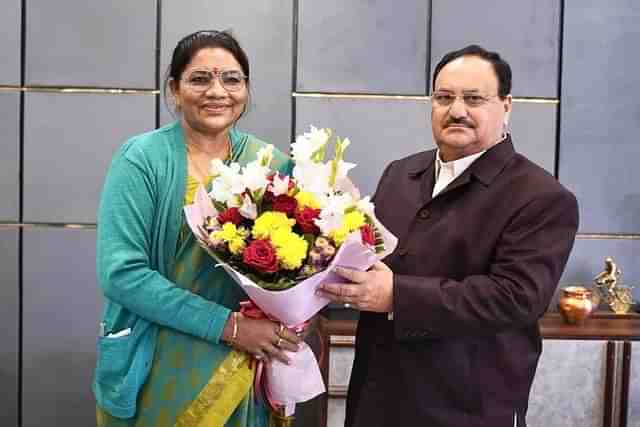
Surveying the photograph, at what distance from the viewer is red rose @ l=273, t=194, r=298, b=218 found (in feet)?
5.39

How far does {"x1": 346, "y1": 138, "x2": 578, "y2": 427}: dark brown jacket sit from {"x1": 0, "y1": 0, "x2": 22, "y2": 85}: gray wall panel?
2.18 metres

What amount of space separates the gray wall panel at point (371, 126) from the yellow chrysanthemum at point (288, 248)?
70.8 inches


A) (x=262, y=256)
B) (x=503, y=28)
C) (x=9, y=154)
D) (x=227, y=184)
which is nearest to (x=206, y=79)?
(x=227, y=184)

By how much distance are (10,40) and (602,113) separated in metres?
2.67

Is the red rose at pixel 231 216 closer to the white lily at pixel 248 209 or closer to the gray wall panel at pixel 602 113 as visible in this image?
the white lily at pixel 248 209

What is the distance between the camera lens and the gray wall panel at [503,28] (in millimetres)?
3332

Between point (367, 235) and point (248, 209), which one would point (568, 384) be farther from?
point (248, 209)

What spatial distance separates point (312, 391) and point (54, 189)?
1916 millimetres

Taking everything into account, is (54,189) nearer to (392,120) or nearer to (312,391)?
(392,120)

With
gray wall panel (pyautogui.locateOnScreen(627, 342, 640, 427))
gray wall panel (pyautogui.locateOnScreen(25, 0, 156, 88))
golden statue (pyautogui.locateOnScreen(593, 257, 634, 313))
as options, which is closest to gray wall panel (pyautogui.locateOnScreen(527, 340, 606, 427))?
gray wall panel (pyautogui.locateOnScreen(627, 342, 640, 427))

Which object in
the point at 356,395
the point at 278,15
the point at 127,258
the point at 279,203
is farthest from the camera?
the point at 278,15

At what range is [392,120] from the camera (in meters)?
3.36

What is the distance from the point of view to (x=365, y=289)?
1.72 meters

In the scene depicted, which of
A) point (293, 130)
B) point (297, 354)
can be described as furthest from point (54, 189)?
point (297, 354)
